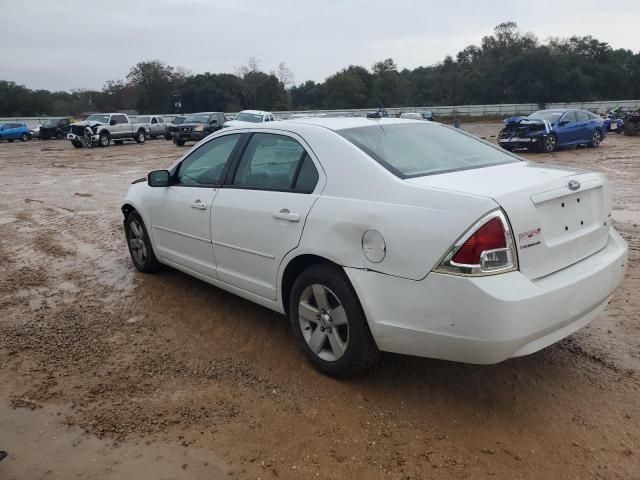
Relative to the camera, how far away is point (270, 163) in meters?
3.83

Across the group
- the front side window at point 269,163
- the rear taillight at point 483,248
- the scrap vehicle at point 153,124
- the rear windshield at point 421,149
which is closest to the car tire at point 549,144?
the rear windshield at point 421,149

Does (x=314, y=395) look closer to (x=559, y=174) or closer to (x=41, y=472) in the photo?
(x=41, y=472)

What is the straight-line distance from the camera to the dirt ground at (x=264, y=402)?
2.60 m

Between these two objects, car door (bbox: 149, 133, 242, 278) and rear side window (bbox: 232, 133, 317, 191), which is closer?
rear side window (bbox: 232, 133, 317, 191)

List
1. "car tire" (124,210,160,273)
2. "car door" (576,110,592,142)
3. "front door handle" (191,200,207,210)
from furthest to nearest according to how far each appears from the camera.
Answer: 1. "car door" (576,110,592,142)
2. "car tire" (124,210,160,273)
3. "front door handle" (191,200,207,210)

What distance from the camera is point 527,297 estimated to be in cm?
Answer: 259

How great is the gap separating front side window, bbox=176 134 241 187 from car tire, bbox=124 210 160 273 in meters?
0.94

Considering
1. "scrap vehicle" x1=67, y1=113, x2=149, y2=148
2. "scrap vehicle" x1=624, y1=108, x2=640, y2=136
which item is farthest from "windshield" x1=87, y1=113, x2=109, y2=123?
"scrap vehicle" x1=624, y1=108, x2=640, y2=136

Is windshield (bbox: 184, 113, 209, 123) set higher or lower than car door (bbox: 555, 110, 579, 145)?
higher

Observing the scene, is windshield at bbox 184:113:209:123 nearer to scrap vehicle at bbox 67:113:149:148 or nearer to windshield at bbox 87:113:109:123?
scrap vehicle at bbox 67:113:149:148

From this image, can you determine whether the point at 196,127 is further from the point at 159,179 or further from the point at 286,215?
the point at 286,215

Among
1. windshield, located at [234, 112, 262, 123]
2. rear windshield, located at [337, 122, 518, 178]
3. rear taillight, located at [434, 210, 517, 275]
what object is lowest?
rear taillight, located at [434, 210, 517, 275]

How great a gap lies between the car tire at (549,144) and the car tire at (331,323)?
16949 millimetres

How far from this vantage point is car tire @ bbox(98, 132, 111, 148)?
29.6 m
